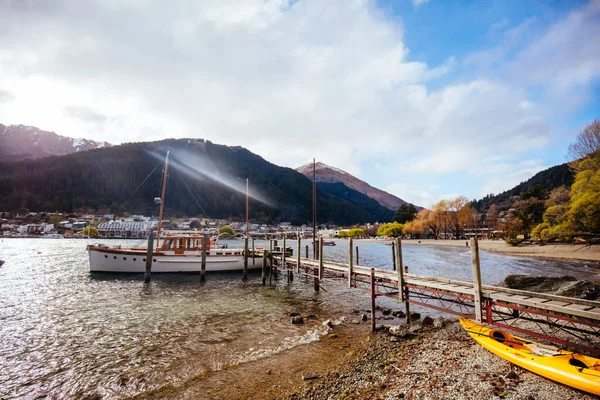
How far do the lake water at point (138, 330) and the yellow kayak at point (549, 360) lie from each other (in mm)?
6559

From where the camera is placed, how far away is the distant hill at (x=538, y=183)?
113 m

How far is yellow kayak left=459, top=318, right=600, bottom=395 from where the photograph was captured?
17.9 ft

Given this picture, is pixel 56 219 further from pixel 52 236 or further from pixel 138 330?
pixel 138 330

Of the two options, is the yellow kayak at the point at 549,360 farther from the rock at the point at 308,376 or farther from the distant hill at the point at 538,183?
the distant hill at the point at 538,183

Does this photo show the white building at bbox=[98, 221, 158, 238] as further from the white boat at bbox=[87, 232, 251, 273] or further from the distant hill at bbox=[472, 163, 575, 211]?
the distant hill at bbox=[472, 163, 575, 211]

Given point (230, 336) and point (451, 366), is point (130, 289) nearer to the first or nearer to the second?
point (230, 336)

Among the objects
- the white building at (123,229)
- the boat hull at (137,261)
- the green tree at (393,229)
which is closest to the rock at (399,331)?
the boat hull at (137,261)

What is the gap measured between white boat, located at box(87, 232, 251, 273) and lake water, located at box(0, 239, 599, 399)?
3.51 m

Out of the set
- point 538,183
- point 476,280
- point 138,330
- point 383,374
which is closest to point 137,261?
point 138,330

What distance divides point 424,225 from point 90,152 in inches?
8471

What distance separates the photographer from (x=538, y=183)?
12006cm

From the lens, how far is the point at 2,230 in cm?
12075

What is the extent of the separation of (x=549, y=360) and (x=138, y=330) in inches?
587

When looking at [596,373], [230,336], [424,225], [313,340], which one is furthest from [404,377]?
[424,225]
